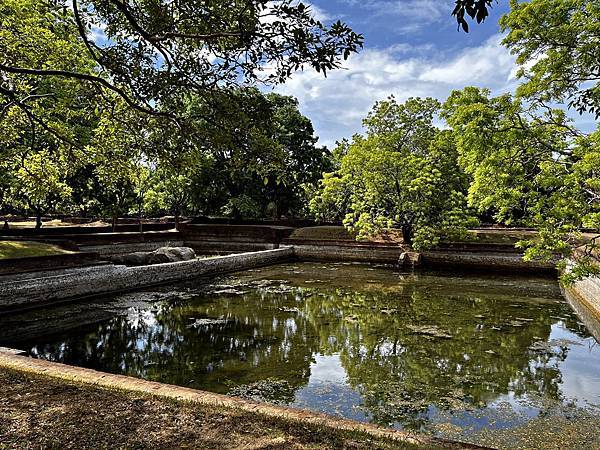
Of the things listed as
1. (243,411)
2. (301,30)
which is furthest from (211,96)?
(243,411)

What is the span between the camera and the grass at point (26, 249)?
13.3 m

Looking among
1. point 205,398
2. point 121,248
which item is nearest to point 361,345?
point 205,398

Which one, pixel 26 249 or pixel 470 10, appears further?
pixel 26 249

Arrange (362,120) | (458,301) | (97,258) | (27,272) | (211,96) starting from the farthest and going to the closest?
(362,120)
(97,258)
(458,301)
(27,272)
(211,96)

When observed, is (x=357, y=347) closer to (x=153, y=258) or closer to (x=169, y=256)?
(x=169, y=256)

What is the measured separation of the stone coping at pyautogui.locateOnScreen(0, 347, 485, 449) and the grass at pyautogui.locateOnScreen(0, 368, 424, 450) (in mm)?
195

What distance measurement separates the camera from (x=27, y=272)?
12.7 m

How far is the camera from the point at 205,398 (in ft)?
16.5

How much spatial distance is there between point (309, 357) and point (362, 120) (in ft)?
77.6

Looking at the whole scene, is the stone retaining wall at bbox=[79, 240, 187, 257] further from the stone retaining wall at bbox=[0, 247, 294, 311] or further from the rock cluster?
the stone retaining wall at bbox=[0, 247, 294, 311]

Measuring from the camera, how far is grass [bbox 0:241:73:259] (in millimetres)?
13328

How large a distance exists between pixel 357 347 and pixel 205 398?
4.80m

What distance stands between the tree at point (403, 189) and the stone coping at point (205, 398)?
58.3ft

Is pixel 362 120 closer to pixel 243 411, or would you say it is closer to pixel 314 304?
pixel 314 304
